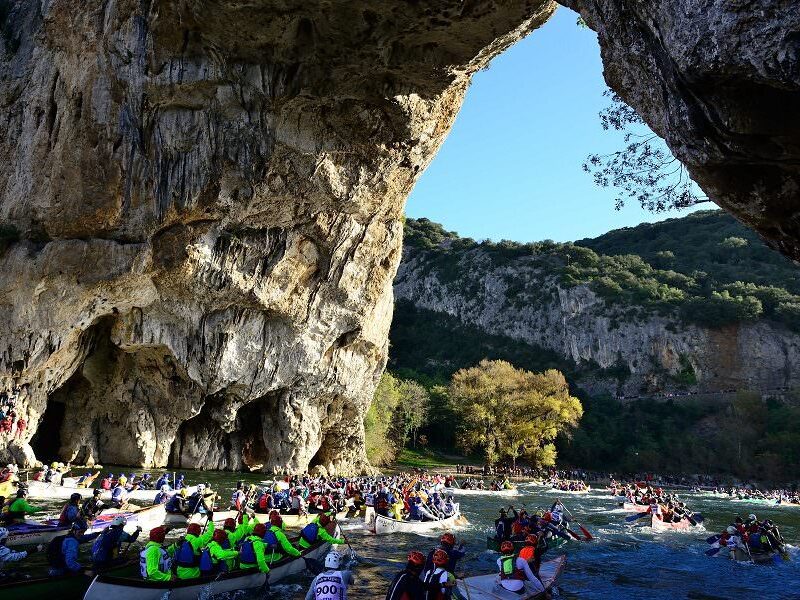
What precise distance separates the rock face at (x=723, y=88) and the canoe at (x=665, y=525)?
59.8 feet

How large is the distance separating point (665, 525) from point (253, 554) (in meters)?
19.2

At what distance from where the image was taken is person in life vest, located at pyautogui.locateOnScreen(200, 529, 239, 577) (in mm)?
9391

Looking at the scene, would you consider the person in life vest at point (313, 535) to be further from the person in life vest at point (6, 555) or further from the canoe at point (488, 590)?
the person in life vest at point (6, 555)

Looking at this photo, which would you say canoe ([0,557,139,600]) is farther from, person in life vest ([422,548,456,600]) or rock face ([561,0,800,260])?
rock face ([561,0,800,260])

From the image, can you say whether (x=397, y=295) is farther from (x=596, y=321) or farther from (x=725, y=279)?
(x=725, y=279)

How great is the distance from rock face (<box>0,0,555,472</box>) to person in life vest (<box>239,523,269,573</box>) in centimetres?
1317

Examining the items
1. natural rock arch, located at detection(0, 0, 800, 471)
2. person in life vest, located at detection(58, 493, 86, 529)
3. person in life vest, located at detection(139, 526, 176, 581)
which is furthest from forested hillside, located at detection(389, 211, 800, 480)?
person in life vest, located at detection(139, 526, 176, 581)

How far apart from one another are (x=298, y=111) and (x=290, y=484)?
15.9 m

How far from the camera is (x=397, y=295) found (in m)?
105

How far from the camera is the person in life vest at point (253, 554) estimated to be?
10234 millimetres

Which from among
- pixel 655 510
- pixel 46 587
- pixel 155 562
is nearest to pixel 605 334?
pixel 655 510

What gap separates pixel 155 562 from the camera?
8.54 metres

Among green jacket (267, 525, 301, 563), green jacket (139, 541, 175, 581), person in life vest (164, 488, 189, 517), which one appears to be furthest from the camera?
person in life vest (164, 488, 189, 517)

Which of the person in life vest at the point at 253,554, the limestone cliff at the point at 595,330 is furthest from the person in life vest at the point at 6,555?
the limestone cliff at the point at 595,330
